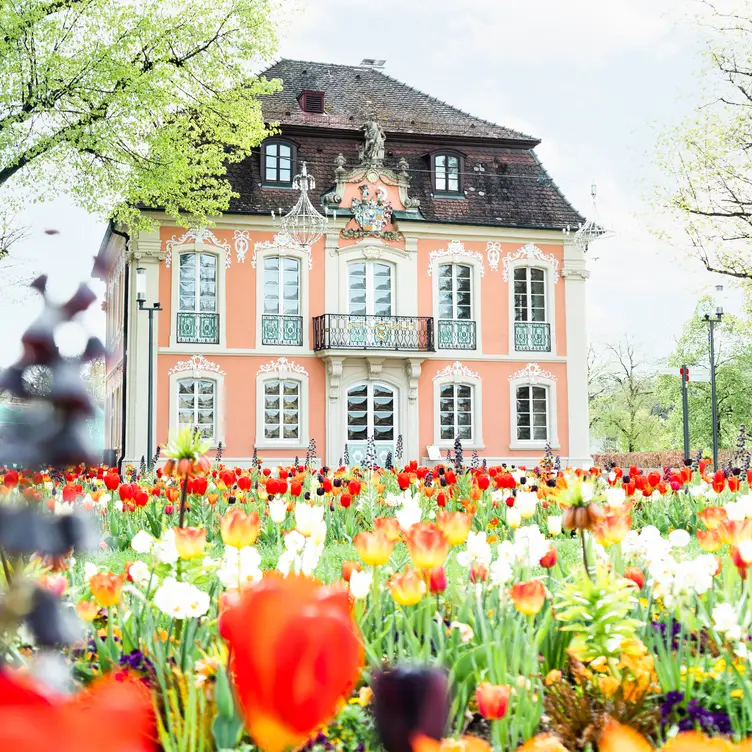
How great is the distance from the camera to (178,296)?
2041cm

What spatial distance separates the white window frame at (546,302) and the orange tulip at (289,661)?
71.3ft

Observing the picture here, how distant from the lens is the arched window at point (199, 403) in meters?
20.1

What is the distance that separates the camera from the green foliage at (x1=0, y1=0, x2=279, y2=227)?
1603cm

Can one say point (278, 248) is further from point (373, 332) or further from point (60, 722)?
point (60, 722)

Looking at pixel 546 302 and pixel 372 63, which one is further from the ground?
pixel 372 63

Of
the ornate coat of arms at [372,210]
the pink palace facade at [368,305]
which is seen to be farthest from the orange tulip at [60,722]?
the ornate coat of arms at [372,210]

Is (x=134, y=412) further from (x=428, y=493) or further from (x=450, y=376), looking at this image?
(x=428, y=493)

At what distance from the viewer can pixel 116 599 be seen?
2.36 meters

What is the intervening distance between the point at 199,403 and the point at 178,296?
2.41 meters

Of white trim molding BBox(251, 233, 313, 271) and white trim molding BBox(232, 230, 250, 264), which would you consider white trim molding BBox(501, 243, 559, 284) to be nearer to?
white trim molding BBox(251, 233, 313, 271)

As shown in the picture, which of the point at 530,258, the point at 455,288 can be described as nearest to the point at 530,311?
the point at 530,258

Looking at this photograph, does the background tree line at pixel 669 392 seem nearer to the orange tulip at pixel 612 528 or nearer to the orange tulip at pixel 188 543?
the orange tulip at pixel 612 528

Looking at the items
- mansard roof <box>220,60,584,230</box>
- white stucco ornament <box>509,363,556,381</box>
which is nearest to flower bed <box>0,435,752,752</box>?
white stucco ornament <box>509,363,556,381</box>

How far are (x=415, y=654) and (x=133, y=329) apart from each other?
62.0 ft
